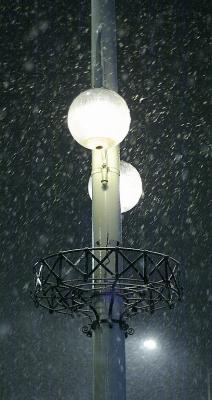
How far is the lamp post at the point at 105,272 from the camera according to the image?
406 centimetres

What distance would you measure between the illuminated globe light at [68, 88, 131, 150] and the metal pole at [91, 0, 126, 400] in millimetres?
307

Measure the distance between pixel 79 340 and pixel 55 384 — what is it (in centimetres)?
222

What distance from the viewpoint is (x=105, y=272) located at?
4.23 metres

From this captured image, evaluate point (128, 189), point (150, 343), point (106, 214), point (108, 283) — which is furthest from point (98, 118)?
point (150, 343)

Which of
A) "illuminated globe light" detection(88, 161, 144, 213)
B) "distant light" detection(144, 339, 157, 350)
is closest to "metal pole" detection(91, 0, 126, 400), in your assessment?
"illuminated globe light" detection(88, 161, 144, 213)

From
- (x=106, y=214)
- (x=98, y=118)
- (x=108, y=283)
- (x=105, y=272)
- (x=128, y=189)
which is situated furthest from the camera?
(x=128, y=189)

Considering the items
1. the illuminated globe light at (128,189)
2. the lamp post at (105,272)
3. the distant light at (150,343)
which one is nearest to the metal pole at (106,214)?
the lamp post at (105,272)

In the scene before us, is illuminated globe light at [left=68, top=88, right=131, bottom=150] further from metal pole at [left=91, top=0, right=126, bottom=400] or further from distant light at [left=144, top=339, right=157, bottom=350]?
distant light at [left=144, top=339, right=157, bottom=350]

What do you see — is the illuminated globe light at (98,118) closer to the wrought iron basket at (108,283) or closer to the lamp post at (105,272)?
the lamp post at (105,272)

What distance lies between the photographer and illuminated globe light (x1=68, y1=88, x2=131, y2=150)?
14.3 feet

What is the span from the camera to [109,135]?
439cm

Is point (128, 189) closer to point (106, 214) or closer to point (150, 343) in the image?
point (106, 214)

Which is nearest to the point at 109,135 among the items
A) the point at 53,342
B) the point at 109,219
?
the point at 109,219

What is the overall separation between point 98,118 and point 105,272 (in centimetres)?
92
